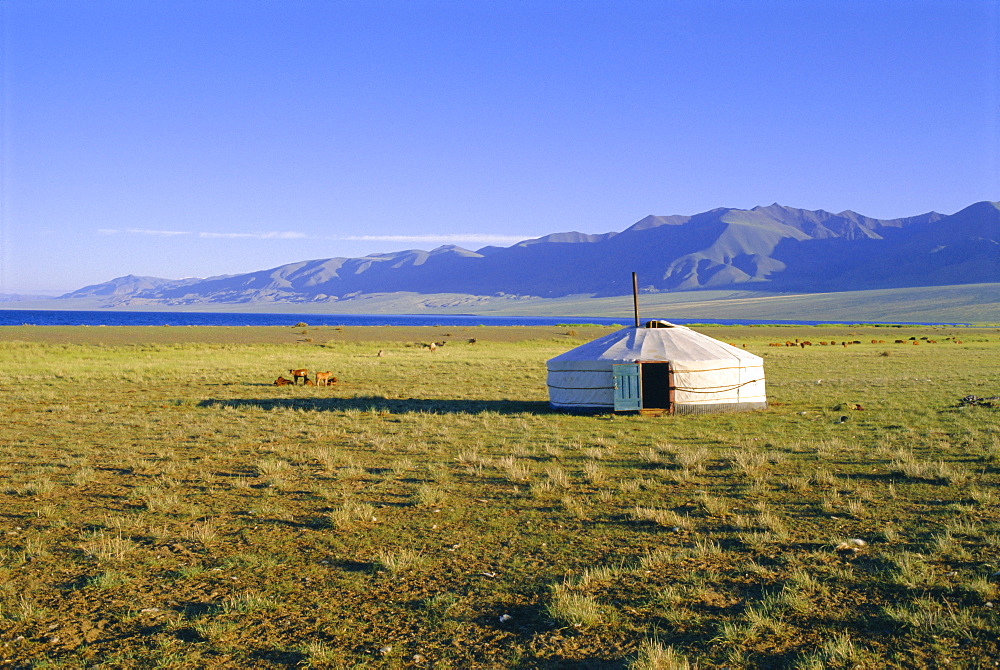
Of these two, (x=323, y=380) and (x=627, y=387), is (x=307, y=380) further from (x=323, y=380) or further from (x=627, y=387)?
(x=627, y=387)

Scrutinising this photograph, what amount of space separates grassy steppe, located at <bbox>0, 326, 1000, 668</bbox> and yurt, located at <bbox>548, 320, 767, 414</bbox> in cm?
95

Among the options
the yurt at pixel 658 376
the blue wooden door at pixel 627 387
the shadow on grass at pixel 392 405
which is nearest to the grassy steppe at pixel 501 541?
the blue wooden door at pixel 627 387

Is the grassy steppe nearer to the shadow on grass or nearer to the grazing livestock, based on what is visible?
the shadow on grass

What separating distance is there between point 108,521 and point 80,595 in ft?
6.97

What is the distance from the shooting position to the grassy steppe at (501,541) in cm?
490

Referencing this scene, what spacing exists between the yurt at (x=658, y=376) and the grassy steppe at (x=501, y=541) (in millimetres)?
950

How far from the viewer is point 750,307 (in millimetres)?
193125

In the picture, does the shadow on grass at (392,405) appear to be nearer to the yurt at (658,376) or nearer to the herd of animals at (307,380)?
the yurt at (658,376)

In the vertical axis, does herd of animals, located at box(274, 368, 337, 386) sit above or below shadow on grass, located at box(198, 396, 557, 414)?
above

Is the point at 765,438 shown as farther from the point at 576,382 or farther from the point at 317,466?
the point at 317,466

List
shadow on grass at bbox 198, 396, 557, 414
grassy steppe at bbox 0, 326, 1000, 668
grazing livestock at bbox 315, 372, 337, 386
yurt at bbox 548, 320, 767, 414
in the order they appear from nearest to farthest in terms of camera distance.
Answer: grassy steppe at bbox 0, 326, 1000, 668, yurt at bbox 548, 320, 767, 414, shadow on grass at bbox 198, 396, 557, 414, grazing livestock at bbox 315, 372, 337, 386

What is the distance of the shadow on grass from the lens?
17.2 meters

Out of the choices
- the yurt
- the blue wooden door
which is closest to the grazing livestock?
the yurt

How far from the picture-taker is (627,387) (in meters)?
16.2
